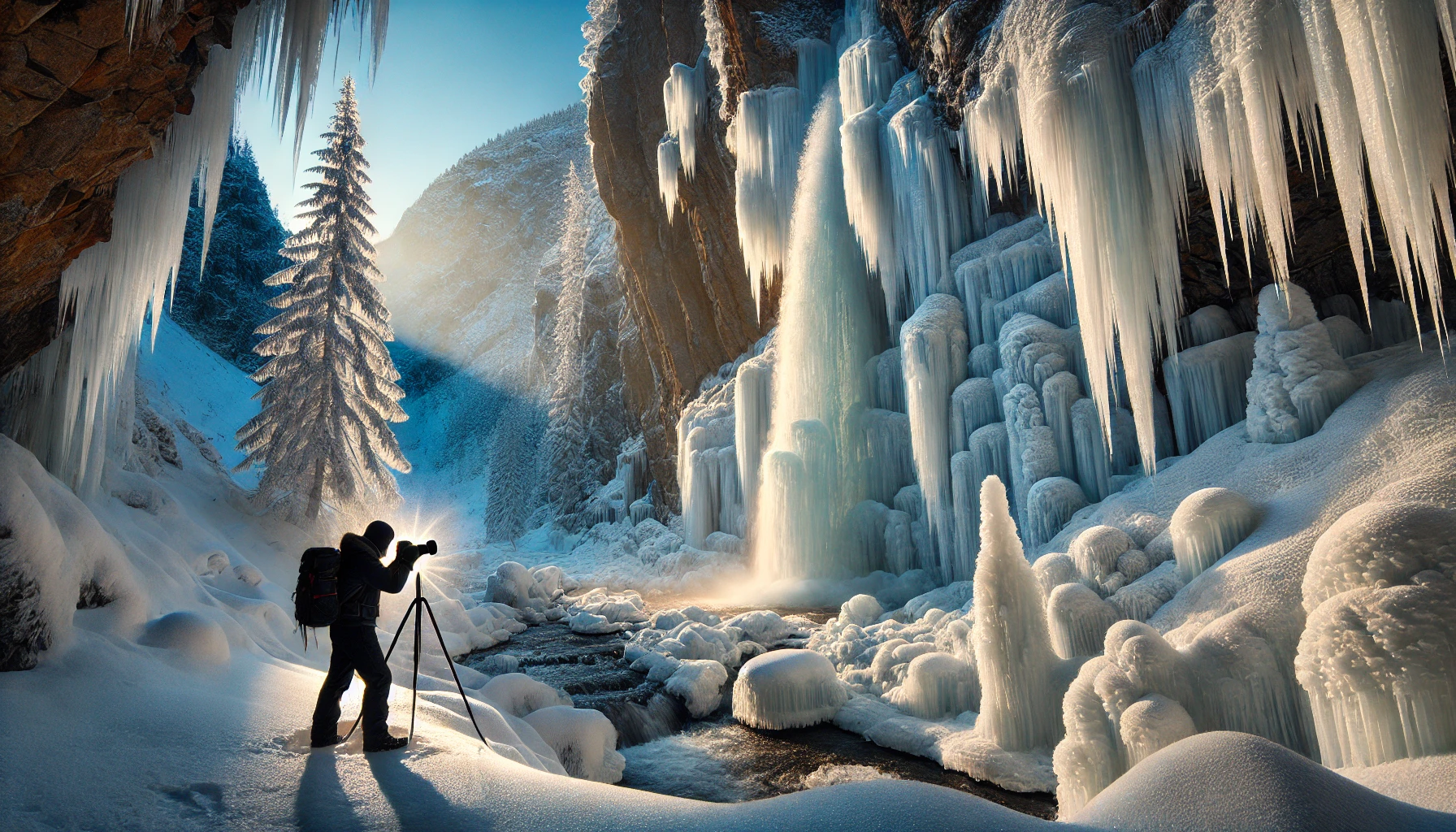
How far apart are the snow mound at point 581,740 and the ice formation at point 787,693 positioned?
5.85ft

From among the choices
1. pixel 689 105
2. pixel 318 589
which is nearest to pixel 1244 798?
pixel 318 589

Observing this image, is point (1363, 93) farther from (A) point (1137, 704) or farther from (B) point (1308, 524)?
(A) point (1137, 704)

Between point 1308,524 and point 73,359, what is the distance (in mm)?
11512

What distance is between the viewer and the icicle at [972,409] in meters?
13.0

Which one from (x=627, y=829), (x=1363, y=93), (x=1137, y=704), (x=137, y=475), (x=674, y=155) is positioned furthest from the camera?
(x=674, y=155)

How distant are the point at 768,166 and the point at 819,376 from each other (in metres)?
7.16

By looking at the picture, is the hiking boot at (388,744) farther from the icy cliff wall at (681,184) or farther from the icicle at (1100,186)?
the icy cliff wall at (681,184)

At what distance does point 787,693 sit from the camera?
804cm

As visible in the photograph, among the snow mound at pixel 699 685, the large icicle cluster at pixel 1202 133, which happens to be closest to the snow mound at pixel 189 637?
the snow mound at pixel 699 685

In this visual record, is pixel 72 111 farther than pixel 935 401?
No

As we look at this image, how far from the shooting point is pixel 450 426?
71.4 metres

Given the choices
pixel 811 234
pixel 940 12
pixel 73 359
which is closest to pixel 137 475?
pixel 73 359

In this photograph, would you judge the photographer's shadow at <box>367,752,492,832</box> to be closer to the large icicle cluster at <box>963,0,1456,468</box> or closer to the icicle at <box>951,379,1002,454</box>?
the large icicle cluster at <box>963,0,1456,468</box>

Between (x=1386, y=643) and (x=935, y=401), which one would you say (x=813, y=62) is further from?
(x=1386, y=643)
